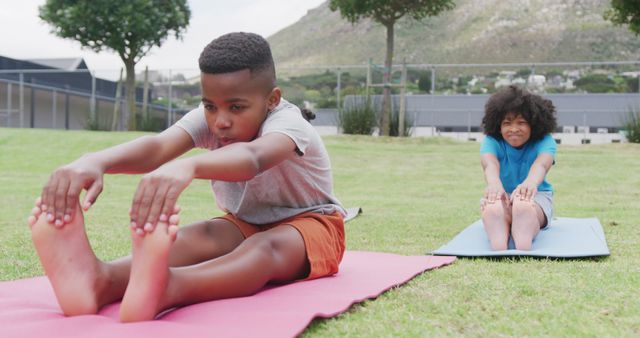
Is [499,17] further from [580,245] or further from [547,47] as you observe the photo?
[580,245]

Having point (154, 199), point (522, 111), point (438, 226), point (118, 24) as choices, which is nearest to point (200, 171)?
point (154, 199)

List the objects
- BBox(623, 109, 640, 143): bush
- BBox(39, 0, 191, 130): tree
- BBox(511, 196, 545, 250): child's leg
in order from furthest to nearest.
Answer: BBox(39, 0, 191, 130): tree < BBox(623, 109, 640, 143): bush < BBox(511, 196, 545, 250): child's leg

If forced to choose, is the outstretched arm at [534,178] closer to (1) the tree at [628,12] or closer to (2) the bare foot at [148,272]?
(2) the bare foot at [148,272]

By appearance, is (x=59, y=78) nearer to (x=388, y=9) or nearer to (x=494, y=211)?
(x=388, y=9)

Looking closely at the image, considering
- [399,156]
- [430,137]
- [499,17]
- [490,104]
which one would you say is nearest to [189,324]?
[490,104]

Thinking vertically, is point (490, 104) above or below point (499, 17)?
below

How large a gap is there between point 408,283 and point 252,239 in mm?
631

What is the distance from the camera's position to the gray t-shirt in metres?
2.58

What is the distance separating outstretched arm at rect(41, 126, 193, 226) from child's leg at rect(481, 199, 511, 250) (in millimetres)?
1768

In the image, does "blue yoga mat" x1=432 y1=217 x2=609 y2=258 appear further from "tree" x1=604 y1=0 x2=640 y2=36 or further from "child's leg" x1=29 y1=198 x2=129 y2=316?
"tree" x1=604 y1=0 x2=640 y2=36

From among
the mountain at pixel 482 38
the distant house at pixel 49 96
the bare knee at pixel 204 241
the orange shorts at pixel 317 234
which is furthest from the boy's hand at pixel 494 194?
the mountain at pixel 482 38

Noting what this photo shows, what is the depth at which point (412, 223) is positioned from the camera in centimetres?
527

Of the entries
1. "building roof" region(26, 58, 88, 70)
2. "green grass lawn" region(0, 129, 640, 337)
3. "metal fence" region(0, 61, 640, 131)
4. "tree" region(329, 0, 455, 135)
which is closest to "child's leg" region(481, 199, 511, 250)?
"green grass lawn" region(0, 129, 640, 337)

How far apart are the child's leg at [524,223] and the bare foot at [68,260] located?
2259 mm
